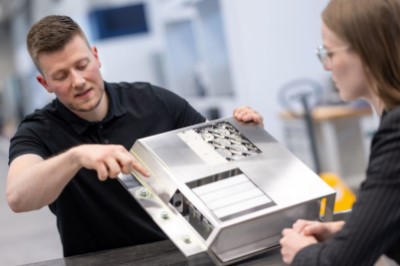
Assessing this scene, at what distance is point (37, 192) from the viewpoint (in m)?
1.27

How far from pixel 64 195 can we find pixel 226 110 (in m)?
3.18

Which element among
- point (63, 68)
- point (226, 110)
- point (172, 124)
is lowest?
point (226, 110)

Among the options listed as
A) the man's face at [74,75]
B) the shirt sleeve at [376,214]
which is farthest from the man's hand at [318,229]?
the man's face at [74,75]

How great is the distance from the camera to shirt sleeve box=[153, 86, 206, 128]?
1.72m

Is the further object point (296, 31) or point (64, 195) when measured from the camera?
point (296, 31)

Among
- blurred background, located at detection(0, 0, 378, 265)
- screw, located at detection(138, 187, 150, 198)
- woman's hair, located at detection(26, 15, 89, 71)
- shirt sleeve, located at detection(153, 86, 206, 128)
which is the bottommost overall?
blurred background, located at detection(0, 0, 378, 265)

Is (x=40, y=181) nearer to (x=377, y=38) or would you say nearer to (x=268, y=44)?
(x=377, y=38)

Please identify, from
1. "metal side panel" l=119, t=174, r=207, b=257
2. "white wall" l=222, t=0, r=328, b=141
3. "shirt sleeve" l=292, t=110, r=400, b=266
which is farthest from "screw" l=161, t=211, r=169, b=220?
"white wall" l=222, t=0, r=328, b=141

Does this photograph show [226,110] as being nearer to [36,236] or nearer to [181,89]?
[181,89]

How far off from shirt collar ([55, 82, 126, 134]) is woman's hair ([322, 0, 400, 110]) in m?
0.83

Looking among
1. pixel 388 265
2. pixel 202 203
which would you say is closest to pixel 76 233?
pixel 202 203

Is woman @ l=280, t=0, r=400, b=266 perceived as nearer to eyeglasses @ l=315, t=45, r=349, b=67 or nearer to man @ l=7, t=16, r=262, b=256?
eyeglasses @ l=315, t=45, r=349, b=67

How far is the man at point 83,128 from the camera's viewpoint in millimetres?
1464

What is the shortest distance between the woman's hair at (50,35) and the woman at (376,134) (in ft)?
2.37
